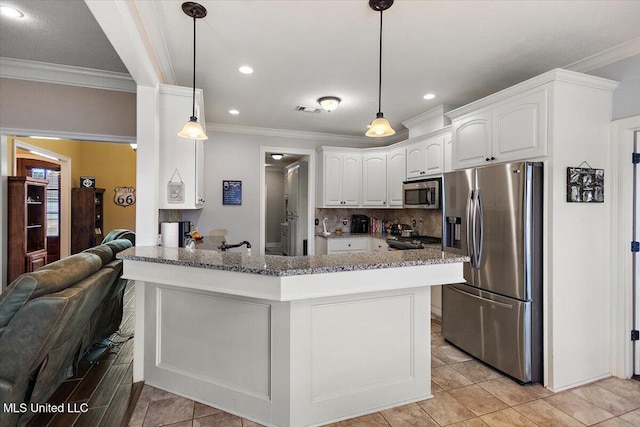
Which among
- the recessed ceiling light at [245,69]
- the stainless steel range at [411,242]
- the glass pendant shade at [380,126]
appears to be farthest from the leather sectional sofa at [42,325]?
the stainless steel range at [411,242]

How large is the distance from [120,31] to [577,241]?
344cm

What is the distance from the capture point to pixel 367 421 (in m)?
1.95

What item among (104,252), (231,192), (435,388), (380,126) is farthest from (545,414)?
(231,192)

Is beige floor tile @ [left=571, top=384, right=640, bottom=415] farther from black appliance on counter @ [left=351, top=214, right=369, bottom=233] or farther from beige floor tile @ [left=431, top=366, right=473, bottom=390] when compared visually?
black appliance on counter @ [left=351, top=214, right=369, bottom=233]

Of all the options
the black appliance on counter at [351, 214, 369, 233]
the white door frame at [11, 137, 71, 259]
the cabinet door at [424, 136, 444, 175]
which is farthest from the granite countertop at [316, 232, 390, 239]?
the white door frame at [11, 137, 71, 259]

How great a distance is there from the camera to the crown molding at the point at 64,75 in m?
2.85

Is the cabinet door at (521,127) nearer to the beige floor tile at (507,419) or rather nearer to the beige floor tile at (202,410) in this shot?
the beige floor tile at (507,419)

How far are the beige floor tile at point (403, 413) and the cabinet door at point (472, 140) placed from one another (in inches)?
83.7

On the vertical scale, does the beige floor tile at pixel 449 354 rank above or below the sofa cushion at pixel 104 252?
below

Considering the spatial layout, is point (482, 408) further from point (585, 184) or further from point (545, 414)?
point (585, 184)

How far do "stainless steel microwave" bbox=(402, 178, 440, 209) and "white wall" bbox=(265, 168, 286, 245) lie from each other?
5520 millimetres

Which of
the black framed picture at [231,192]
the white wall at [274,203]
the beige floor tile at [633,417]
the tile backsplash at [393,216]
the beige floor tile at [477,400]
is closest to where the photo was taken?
the beige floor tile at [633,417]

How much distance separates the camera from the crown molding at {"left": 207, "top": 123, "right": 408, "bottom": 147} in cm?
478

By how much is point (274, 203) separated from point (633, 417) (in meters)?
8.34
